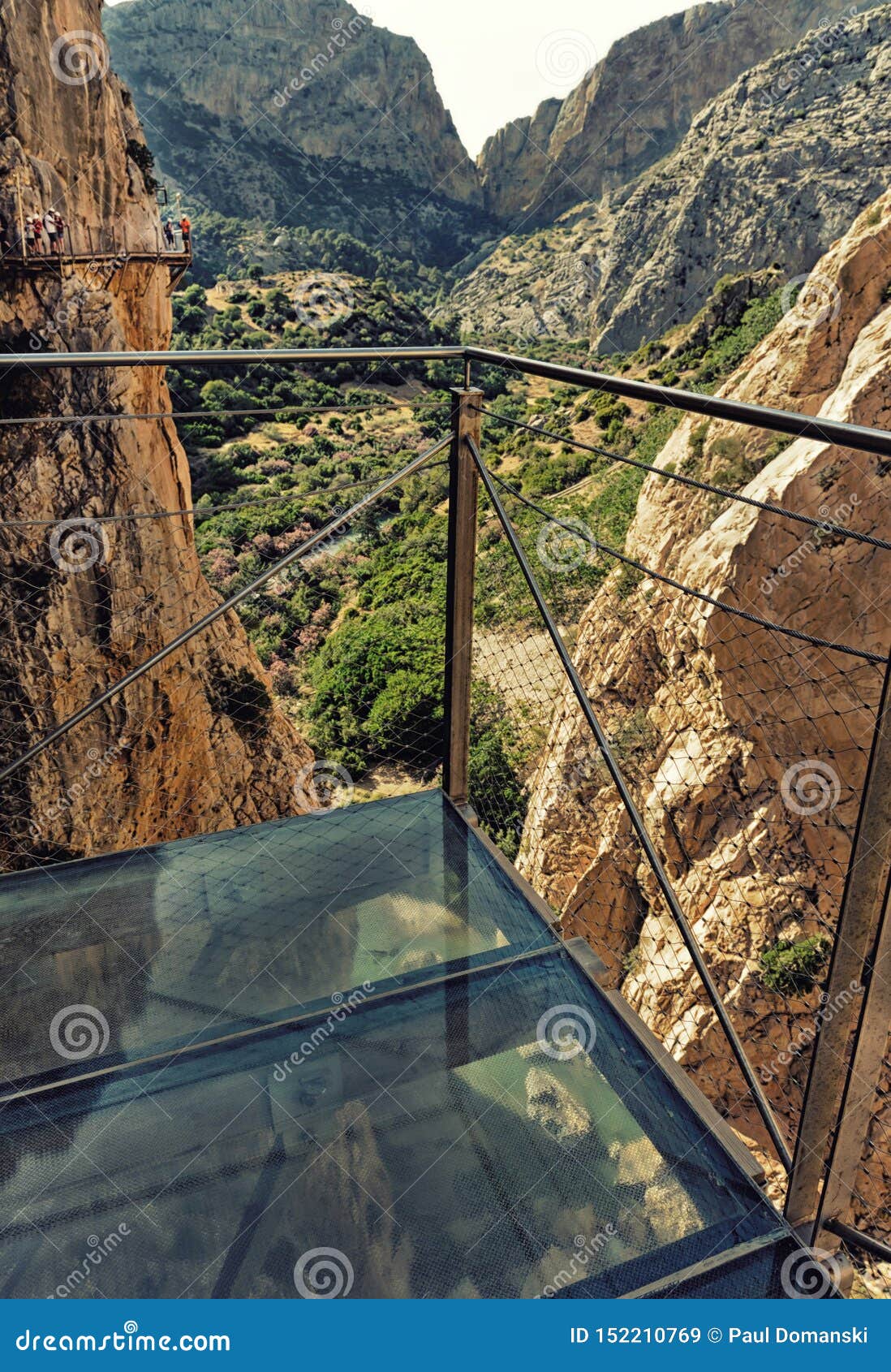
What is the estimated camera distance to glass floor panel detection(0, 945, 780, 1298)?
1.14 m

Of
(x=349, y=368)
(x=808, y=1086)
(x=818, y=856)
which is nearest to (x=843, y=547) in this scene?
(x=818, y=856)

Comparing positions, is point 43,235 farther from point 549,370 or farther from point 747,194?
point 747,194

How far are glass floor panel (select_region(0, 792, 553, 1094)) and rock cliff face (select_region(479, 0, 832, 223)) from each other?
179ft

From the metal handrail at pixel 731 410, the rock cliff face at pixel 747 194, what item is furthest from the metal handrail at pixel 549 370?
the rock cliff face at pixel 747 194

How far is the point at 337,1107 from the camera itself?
1403 millimetres

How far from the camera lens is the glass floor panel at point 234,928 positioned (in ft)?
5.20

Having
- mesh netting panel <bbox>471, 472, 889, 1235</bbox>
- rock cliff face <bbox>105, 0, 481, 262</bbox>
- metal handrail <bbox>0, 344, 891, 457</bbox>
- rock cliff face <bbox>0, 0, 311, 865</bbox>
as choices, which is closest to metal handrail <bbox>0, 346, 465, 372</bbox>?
metal handrail <bbox>0, 344, 891, 457</bbox>

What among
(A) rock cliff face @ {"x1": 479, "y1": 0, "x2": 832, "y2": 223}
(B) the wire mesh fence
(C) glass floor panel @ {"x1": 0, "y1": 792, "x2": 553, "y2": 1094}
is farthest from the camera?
(A) rock cliff face @ {"x1": 479, "y1": 0, "x2": 832, "y2": 223}

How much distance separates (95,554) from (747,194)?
27246 millimetres

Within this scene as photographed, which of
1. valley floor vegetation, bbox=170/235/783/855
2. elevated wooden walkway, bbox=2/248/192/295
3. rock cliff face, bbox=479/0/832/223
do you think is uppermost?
rock cliff face, bbox=479/0/832/223

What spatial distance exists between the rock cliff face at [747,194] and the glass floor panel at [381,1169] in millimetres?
26024

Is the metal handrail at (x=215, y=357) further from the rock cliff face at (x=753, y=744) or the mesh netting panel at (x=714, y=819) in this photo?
the rock cliff face at (x=753, y=744)

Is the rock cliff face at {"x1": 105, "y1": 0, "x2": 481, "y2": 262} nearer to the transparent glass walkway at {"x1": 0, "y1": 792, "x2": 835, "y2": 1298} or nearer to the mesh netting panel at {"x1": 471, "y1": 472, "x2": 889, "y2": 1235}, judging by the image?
the mesh netting panel at {"x1": 471, "y1": 472, "x2": 889, "y2": 1235}

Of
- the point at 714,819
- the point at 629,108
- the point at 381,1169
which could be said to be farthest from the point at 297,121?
the point at 381,1169
